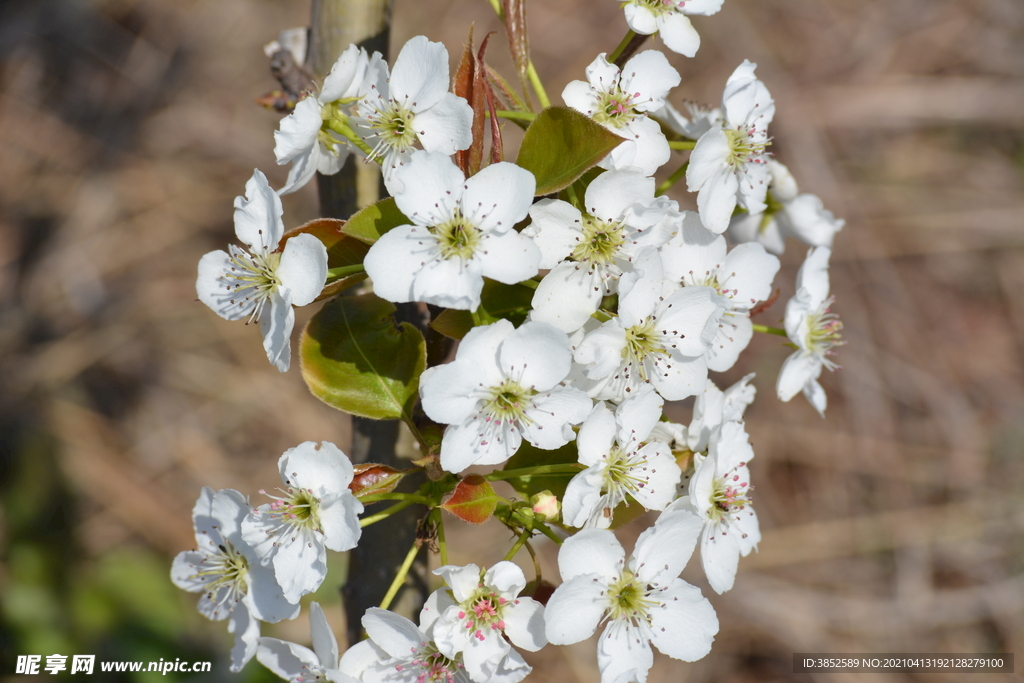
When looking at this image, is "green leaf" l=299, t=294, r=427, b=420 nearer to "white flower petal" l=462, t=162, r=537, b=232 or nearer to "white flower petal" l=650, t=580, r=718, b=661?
"white flower petal" l=462, t=162, r=537, b=232

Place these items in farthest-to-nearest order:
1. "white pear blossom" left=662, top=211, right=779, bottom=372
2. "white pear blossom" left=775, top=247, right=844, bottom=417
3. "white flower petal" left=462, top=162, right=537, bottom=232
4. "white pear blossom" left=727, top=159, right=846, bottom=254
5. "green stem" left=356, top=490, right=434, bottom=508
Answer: "white pear blossom" left=727, top=159, right=846, bottom=254
"white pear blossom" left=775, top=247, right=844, bottom=417
"white pear blossom" left=662, top=211, right=779, bottom=372
"green stem" left=356, top=490, right=434, bottom=508
"white flower petal" left=462, top=162, right=537, bottom=232

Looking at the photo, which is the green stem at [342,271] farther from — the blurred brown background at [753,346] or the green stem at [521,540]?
the blurred brown background at [753,346]

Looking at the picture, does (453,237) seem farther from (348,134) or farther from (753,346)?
(753,346)

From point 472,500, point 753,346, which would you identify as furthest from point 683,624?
point 753,346

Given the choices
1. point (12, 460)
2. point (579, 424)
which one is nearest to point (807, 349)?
point (579, 424)

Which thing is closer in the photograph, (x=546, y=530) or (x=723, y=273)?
(x=546, y=530)

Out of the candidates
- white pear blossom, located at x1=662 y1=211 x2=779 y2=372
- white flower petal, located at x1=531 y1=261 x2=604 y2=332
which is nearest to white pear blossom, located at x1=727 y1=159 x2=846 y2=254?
white pear blossom, located at x1=662 y1=211 x2=779 y2=372

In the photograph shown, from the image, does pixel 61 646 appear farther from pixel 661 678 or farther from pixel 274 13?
pixel 274 13
